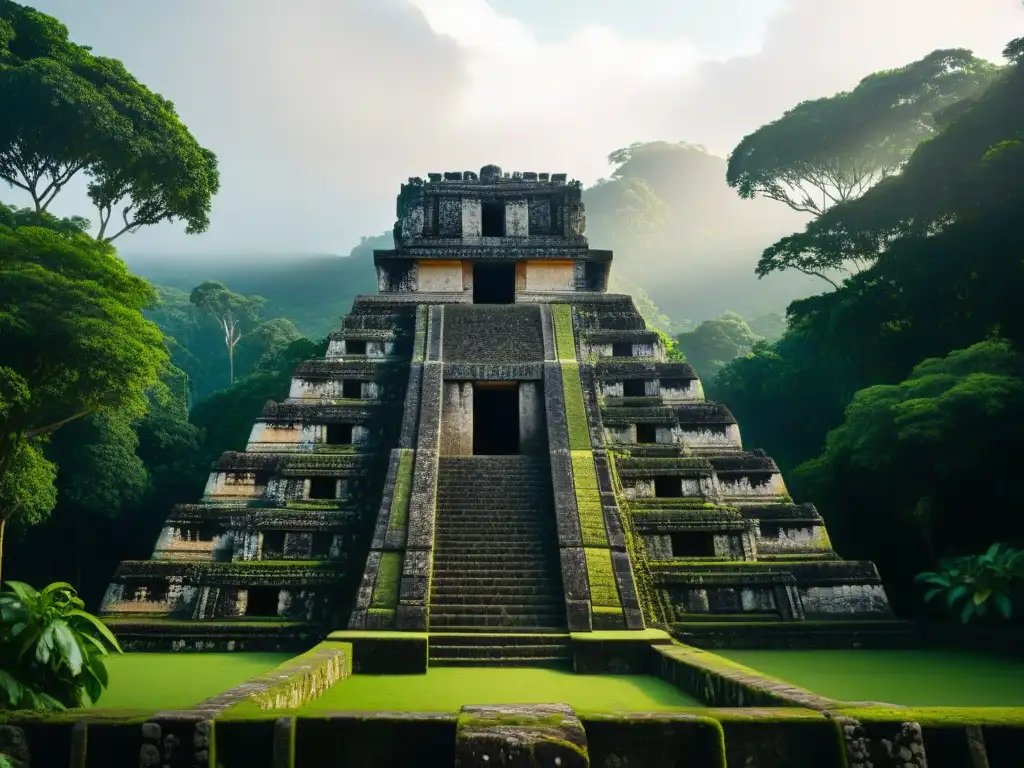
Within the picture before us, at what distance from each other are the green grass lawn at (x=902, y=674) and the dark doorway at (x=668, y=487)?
3.10 m

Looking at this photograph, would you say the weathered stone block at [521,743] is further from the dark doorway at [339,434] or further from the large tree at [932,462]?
the dark doorway at [339,434]

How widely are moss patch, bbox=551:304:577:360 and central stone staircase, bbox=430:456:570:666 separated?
289 cm

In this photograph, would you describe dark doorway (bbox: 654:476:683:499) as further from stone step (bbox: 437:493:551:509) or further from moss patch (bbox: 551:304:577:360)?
moss patch (bbox: 551:304:577:360)

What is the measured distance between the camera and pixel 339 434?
13.2 metres

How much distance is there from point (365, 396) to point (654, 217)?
77.7 meters

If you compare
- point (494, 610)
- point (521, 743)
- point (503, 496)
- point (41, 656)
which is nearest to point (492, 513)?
point (503, 496)

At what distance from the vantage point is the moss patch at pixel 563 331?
14.1 m

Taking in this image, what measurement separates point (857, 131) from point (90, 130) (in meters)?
24.9

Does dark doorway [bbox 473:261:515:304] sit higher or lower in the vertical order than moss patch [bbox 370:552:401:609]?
higher

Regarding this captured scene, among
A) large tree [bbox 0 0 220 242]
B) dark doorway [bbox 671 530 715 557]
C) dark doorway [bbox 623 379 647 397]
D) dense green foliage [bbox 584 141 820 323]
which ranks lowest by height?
dark doorway [bbox 671 530 715 557]

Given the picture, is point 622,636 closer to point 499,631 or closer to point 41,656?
point 499,631

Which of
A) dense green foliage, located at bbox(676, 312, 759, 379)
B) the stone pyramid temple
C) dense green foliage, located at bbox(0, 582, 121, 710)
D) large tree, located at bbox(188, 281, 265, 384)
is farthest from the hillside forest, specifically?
large tree, located at bbox(188, 281, 265, 384)

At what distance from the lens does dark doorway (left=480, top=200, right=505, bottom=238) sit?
1894 cm

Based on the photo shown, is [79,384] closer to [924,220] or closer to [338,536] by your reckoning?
[338,536]
